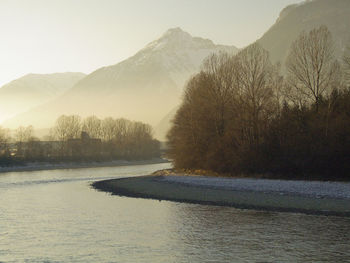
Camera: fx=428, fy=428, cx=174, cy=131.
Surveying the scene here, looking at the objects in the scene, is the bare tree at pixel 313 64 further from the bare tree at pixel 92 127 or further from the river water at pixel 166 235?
the bare tree at pixel 92 127

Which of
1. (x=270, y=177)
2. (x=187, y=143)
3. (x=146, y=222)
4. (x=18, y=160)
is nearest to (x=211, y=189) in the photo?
(x=270, y=177)

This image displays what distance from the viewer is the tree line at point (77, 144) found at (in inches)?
5674

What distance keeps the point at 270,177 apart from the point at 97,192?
21.5 meters

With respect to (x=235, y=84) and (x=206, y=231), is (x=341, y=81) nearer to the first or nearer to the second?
(x=235, y=84)

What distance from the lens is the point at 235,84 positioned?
6438 cm

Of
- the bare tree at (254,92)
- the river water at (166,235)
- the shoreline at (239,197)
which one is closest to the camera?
the river water at (166,235)

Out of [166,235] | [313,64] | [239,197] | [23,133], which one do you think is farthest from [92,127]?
[166,235]

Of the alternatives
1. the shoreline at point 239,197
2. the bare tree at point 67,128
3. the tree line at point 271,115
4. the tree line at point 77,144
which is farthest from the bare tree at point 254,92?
the bare tree at point 67,128

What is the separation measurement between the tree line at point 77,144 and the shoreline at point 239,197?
292 ft

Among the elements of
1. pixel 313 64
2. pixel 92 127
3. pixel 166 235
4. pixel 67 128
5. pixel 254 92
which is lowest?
pixel 166 235

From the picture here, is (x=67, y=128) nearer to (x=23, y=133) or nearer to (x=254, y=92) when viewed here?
(x=23, y=133)

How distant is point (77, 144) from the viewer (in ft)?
531

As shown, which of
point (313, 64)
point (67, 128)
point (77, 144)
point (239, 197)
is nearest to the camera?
point (239, 197)

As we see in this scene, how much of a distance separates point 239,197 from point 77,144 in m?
130
